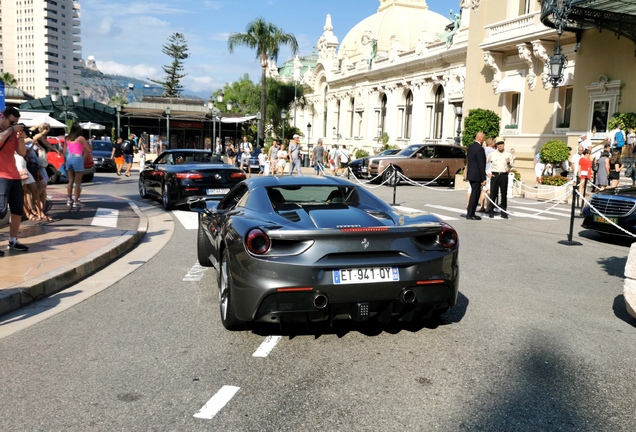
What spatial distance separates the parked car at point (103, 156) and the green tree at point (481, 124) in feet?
59.2

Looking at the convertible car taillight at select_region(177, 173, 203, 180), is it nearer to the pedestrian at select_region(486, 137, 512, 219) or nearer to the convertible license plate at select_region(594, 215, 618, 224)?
the pedestrian at select_region(486, 137, 512, 219)

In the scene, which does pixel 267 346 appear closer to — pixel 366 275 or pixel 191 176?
pixel 366 275

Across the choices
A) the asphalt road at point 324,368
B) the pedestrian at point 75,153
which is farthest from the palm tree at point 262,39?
the asphalt road at point 324,368

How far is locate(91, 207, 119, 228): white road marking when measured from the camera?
10.8 metres

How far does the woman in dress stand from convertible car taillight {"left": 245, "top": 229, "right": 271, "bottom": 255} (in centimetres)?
1442

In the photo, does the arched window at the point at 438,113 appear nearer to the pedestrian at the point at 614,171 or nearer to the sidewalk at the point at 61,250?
the pedestrian at the point at 614,171

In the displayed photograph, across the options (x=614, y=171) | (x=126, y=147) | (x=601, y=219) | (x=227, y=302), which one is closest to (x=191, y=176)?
(x=601, y=219)

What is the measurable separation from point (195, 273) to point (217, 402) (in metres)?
3.89

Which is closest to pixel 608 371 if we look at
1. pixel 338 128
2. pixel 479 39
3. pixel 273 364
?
pixel 273 364

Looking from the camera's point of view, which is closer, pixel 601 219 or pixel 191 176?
pixel 601 219

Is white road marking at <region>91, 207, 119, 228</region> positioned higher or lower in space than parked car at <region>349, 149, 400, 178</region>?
lower

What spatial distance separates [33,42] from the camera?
181m

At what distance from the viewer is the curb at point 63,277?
5661mm

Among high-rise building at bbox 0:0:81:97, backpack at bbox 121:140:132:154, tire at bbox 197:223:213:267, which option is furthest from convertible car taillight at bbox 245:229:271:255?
high-rise building at bbox 0:0:81:97
